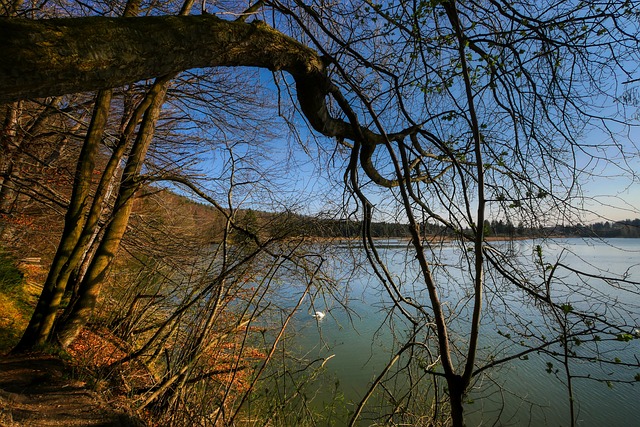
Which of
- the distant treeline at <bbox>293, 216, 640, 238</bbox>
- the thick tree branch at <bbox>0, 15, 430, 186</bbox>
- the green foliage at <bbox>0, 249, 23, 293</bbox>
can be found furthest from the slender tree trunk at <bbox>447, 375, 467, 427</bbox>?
the green foliage at <bbox>0, 249, 23, 293</bbox>

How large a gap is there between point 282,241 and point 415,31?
2075 mm

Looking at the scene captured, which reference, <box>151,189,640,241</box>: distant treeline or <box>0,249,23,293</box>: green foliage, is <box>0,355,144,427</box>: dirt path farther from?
<box>0,249,23,293</box>: green foliage

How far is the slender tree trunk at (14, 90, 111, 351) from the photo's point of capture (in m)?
3.72

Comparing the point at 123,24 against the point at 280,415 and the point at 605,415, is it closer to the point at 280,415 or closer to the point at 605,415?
the point at 280,415

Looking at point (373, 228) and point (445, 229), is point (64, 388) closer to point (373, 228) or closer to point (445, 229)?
point (373, 228)

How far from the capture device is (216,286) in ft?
10.8

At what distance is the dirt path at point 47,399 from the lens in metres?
2.37

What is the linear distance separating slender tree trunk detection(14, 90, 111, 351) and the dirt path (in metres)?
0.37

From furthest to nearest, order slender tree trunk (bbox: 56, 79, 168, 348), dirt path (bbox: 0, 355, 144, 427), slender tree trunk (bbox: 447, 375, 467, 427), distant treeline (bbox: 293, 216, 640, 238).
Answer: slender tree trunk (bbox: 56, 79, 168, 348), dirt path (bbox: 0, 355, 144, 427), distant treeline (bbox: 293, 216, 640, 238), slender tree trunk (bbox: 447, 375, 467, 427)

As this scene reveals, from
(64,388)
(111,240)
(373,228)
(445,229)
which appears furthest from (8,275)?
(445,229)

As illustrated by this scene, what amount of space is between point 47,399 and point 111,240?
1.99 meters

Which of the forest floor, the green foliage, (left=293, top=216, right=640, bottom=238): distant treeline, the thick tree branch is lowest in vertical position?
the forest floor

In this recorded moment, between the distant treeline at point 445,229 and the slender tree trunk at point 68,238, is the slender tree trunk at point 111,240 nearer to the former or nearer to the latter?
the slender tree trunk at point 68,238

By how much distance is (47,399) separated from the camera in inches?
107
